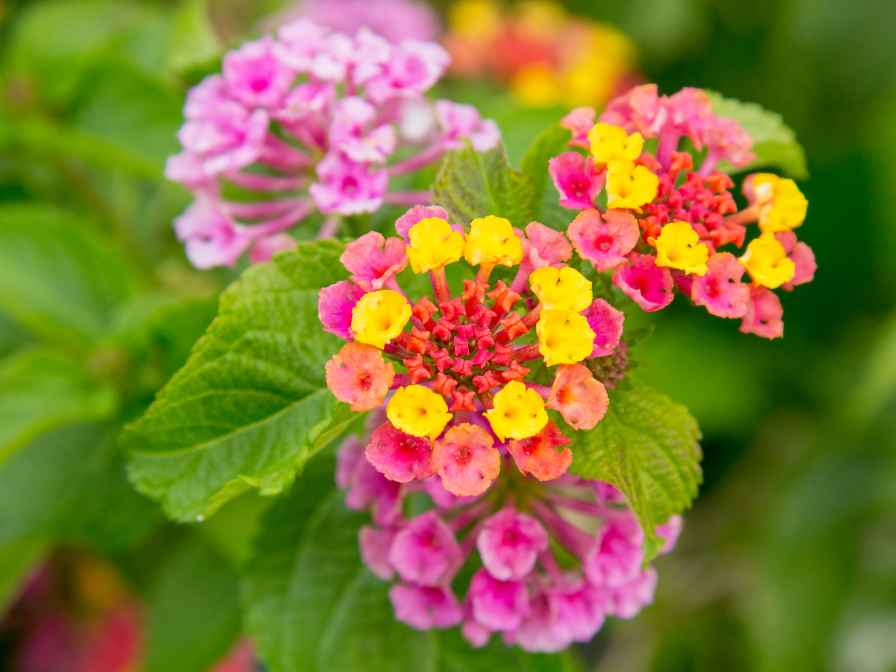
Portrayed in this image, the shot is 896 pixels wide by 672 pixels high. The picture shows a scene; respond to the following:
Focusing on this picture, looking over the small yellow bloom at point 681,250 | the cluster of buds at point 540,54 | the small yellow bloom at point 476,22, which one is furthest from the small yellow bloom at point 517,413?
the small yellow bloom at point 476,22

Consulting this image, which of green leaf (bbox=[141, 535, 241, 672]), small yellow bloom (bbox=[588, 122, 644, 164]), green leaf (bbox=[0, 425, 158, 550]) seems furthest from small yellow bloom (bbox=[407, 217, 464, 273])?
green leaf (bbox=[141, 535, 241, 672])

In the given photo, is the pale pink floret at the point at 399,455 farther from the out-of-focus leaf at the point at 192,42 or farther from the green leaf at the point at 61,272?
the green leaf at the point at 61,272

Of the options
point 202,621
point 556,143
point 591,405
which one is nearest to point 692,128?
point 556,143

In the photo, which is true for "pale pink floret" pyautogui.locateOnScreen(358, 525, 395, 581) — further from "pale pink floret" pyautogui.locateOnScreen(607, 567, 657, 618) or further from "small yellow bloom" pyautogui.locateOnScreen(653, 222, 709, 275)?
"small yellow bloom" pyautogui.locateOnScreen(653, 222, 709, 275)

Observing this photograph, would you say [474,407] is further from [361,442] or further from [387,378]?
[361,442]

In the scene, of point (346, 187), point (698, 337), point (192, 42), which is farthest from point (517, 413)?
point (698, 337)
